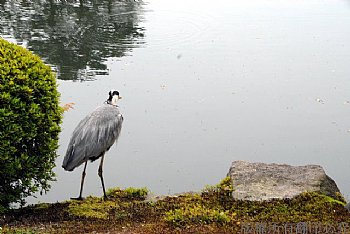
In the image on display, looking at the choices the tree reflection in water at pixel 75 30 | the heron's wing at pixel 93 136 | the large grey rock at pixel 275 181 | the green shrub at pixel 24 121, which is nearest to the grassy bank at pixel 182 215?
the large grey rock at pixel 275 181

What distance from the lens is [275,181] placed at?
690 centimetres

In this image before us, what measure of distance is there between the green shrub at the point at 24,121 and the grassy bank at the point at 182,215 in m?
0.43

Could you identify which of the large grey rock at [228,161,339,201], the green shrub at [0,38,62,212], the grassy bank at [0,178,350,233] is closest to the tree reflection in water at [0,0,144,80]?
the large grey rock at [228,161,339,201]

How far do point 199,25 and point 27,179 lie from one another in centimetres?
1212

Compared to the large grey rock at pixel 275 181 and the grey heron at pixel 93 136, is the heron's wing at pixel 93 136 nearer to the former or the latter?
the grey heron at pixel 93 136

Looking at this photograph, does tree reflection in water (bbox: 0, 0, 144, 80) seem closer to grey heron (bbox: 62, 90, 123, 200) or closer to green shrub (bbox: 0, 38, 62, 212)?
grey heron (bbox: 62, 90, 123, 200)

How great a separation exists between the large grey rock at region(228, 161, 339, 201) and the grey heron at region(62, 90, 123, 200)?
150cm

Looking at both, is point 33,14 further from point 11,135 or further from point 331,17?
point 11,135

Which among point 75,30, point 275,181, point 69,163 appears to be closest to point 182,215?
point 69,163

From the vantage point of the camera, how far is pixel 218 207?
6.24 meters

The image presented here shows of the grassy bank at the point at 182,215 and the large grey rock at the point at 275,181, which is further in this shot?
the large grey rock at the point at 275,181

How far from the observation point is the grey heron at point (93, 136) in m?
6.45

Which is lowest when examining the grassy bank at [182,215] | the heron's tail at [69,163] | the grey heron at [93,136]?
the grassy bank at [182,215]

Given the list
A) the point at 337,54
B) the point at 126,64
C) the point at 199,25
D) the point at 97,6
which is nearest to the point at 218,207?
the point at 126,64
